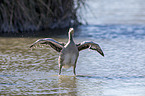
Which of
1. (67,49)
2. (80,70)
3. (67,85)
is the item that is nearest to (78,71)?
(80,70)

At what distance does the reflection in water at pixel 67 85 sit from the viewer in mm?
7275

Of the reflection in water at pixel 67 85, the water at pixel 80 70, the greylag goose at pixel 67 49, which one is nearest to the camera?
the reflection in water at pixel 67 85

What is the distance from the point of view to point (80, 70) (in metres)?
9.12

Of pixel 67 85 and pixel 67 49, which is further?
pixel 67 49

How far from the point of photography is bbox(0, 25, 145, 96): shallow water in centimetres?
745

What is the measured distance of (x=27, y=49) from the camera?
11562 millimetres

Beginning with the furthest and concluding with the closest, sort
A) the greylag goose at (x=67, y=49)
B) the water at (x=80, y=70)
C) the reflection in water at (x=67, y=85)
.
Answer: the greylag goose at (x=67, y=49), the water at (x=80, y=70), the reflection in water at (x=67, y=85)

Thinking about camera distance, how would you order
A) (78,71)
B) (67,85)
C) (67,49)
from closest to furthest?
1. (67,85)
2. (67,49)
3. (78,71)

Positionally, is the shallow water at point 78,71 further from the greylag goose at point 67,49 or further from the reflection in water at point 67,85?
the greylag goose at point 67,49

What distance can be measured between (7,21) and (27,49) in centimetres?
304

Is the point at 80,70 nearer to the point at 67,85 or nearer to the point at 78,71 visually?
the point at 78,71

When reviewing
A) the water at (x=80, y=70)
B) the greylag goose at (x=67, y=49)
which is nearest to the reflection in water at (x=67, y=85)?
the water at (x=80, y=70)

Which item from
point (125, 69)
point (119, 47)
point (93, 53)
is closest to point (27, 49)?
point (93, 53)

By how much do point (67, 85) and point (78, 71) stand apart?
1210 mm
